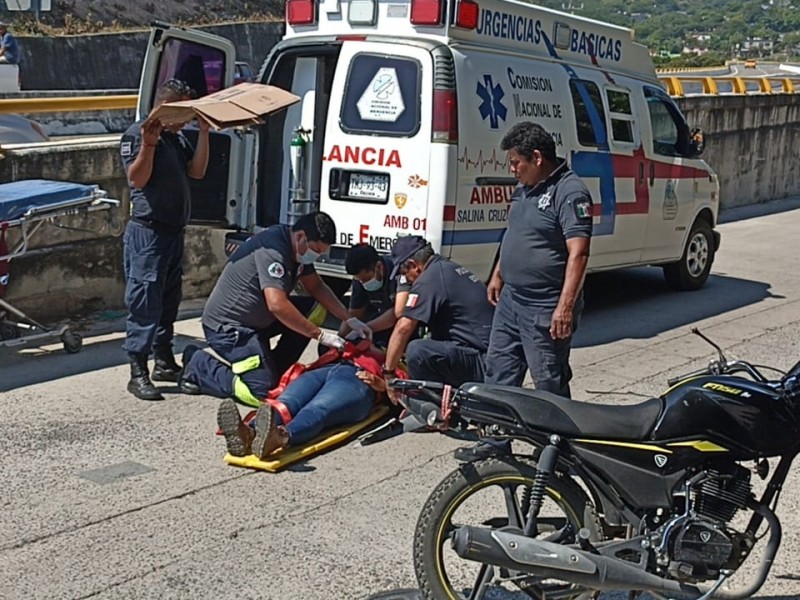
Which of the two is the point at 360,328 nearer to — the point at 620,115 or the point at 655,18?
the point at 620,115

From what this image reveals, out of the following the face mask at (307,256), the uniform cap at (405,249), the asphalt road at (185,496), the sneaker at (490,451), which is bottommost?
the asphalt road at (185,496)

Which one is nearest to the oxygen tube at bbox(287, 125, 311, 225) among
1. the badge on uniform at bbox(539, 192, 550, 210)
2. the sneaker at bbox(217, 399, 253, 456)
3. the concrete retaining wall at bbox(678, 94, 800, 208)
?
the sneaker at bbox(217, 399, 253, 456)

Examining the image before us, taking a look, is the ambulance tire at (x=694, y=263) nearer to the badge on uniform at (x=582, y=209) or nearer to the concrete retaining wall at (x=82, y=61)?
the badge on uniform at (x=582, y=209)

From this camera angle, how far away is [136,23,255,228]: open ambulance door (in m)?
7.72

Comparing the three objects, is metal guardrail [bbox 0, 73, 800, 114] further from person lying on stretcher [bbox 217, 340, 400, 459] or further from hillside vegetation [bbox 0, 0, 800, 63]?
person lying on stretcher [bbox 217, 340, 400, 459]

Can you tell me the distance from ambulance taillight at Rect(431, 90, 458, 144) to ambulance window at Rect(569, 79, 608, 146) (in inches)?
65.2

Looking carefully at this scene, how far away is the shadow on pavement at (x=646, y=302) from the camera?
31.1 ft

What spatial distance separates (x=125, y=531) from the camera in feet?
16.3

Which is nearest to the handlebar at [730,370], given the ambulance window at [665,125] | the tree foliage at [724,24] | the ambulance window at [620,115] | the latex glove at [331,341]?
the latex glove at [331,341]

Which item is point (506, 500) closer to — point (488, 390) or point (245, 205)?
point (488, 390)

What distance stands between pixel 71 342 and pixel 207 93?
6.52ft

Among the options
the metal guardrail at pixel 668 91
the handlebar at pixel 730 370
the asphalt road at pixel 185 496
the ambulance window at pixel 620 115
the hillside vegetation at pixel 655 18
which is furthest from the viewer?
the hillside vegetation at pixel 655 18

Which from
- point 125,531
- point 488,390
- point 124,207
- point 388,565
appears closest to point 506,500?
point 488,390

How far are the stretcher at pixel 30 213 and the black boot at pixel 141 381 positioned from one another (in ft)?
3.13
